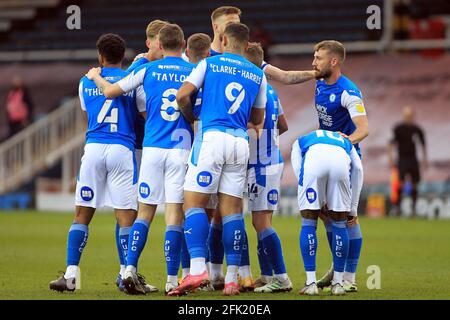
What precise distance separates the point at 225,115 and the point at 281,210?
45.8ft

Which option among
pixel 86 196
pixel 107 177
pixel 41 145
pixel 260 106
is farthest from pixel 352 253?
pixel 41 145

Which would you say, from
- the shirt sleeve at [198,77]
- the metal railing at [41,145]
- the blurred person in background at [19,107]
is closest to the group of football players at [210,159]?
the shirt sleeve at [198,77]

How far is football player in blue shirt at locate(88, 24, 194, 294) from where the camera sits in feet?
28.6

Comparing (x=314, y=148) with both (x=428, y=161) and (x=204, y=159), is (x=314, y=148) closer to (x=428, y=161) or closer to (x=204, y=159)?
(x=204, y=159)

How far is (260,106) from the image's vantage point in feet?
29.0

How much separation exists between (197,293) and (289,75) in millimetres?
2067

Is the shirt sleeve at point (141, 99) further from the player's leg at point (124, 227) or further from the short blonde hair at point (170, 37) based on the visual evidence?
the player's leg at point (124, 227)

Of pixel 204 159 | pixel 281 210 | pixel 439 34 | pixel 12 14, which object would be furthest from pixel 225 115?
pixel 12 14

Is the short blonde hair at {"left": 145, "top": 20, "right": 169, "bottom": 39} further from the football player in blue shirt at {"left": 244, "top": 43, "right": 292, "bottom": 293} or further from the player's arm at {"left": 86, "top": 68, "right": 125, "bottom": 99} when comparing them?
the football player in blue shirt at {"left": 244, "top": 43, "right": 292, "bottom": 293}

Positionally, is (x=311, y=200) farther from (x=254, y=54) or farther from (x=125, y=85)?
(x=125, y=85)

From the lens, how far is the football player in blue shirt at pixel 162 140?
28.6 ft

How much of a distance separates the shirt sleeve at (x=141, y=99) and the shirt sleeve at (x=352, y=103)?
68.4 inches

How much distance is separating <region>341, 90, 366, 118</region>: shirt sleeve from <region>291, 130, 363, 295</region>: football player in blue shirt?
0.35 metres

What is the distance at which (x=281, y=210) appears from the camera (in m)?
22.3
